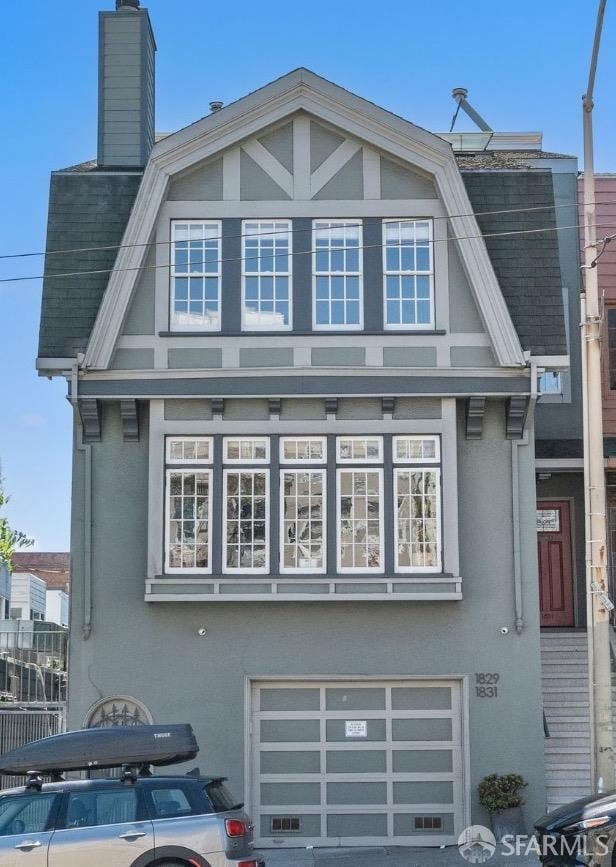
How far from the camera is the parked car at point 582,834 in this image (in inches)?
500

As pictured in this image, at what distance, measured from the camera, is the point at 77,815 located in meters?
12.4

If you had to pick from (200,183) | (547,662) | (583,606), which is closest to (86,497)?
(200,183)

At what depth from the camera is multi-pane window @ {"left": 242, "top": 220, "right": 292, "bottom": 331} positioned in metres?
18.6

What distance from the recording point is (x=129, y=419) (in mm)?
18281

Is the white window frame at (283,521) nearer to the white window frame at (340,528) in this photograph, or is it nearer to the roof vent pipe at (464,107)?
A: the white window frame at (340,528)

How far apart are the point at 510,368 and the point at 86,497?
250 inches

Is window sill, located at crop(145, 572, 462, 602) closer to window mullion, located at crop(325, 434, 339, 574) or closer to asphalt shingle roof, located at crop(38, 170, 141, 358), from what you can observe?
window mullion, located at crop(325, 434, 339, 574)

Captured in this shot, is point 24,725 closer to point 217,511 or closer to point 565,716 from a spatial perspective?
point 217,511

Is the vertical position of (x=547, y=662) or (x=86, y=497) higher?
(x=86, y=497)

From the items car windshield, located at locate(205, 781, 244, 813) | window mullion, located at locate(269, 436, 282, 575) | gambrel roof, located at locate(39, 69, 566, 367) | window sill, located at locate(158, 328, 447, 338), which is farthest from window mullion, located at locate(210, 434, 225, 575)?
car windshield, located at locate(205, 781, 244, 813)

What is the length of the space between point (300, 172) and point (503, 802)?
30.9 feet

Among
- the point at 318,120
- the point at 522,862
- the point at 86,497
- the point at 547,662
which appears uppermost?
the point at 318,120

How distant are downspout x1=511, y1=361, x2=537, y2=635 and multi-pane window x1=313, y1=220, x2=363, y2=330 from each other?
2.70m

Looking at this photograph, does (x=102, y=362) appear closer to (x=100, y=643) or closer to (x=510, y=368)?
(x=100, y=643)
